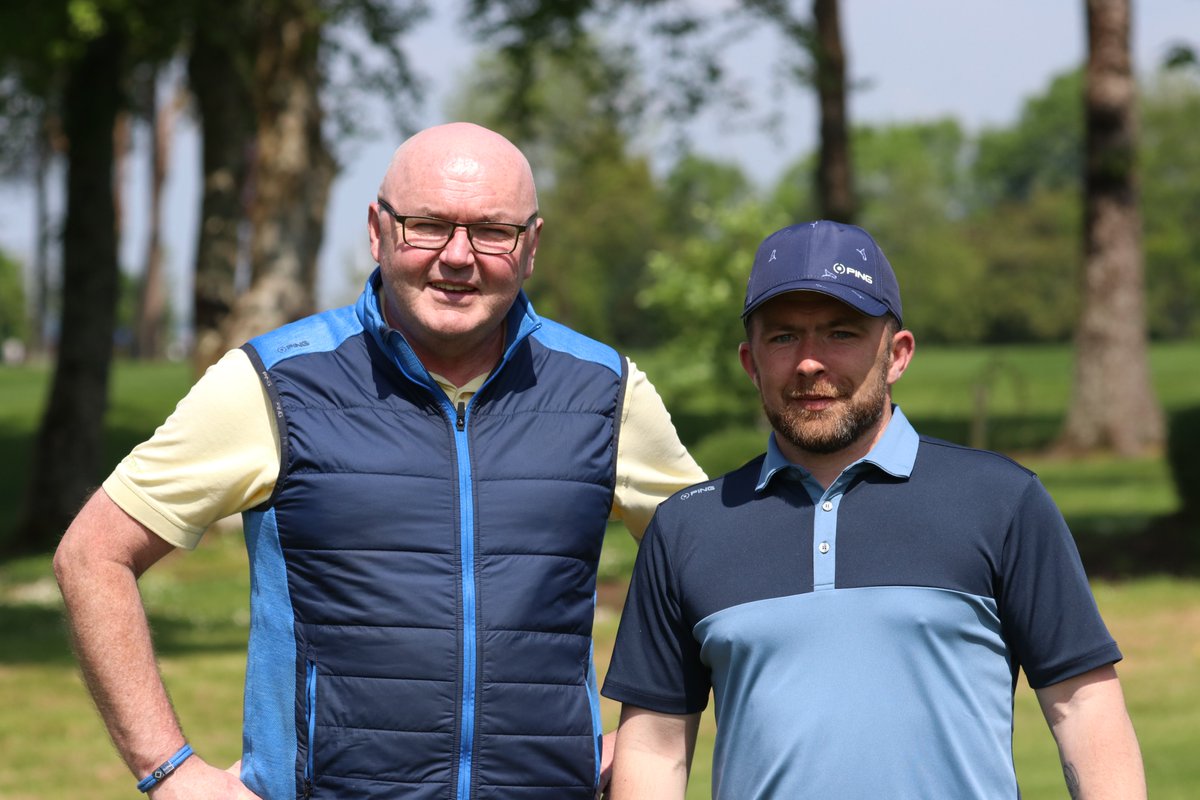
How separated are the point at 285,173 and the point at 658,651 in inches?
555

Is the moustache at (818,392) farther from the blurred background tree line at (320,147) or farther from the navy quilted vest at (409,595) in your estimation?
the blurred background tree line at (320,147)

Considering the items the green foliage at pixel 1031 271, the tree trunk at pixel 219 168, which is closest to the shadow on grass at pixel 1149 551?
the tree trunk at pixel 219 168

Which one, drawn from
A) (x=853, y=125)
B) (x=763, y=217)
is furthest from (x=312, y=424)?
(x=763, y=217)

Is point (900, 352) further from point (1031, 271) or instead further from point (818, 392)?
point (1031, 271)

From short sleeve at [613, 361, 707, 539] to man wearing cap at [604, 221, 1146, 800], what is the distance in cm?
50

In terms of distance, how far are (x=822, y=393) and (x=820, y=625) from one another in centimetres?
46

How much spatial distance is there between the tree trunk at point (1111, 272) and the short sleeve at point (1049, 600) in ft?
58.7

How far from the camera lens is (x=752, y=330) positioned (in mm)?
3342

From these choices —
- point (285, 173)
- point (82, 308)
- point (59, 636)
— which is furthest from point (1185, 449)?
point (82, 308)

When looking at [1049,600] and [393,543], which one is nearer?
[1049,600]

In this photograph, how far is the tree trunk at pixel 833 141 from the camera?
23.3 m

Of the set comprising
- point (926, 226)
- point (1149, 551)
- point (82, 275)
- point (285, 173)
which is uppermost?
point (926, 226)

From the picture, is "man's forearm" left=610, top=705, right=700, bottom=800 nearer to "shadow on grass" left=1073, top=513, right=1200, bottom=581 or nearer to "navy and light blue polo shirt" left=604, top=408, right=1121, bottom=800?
"navy and light blue polo shirt" left=604, top=408, right=1121, bottom=800

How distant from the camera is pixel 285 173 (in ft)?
54.6
